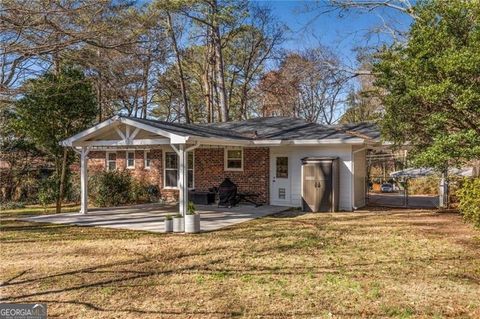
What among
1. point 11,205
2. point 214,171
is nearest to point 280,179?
point 214,171

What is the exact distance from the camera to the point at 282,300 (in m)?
Result: 4.73

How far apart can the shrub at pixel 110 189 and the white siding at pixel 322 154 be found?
6.11 metres

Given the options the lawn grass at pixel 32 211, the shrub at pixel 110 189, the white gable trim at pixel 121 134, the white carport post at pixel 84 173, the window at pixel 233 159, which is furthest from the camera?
the shrub at pixel 110 189

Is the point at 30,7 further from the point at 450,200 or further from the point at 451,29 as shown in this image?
the point at 450,200

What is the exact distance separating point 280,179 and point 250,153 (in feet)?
4.91

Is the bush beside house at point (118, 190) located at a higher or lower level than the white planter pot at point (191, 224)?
higher

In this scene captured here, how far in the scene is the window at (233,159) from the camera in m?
14.7

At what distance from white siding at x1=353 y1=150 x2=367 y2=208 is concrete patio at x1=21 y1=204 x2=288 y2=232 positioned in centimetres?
268

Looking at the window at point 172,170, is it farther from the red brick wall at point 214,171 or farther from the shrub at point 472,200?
the shrub at point 472,200

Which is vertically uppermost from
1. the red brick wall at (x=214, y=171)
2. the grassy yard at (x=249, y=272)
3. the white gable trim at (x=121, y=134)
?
the white gable trim at (x=121, y=134)

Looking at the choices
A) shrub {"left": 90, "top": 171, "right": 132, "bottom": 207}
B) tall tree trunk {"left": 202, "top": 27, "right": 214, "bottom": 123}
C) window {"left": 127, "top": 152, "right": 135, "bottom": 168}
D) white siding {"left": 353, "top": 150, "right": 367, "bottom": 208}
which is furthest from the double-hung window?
tall tree trunk {"left": 202, "top": 27, "right": 214, "bottom": 123}

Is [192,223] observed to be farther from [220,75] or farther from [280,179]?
[220,75]

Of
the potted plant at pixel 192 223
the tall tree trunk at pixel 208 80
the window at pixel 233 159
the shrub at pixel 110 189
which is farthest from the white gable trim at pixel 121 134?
the tall tree trunk at pixel 208 80

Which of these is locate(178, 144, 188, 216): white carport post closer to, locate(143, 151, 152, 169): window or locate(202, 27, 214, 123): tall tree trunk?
locate(143, 151, 152, 169): window
